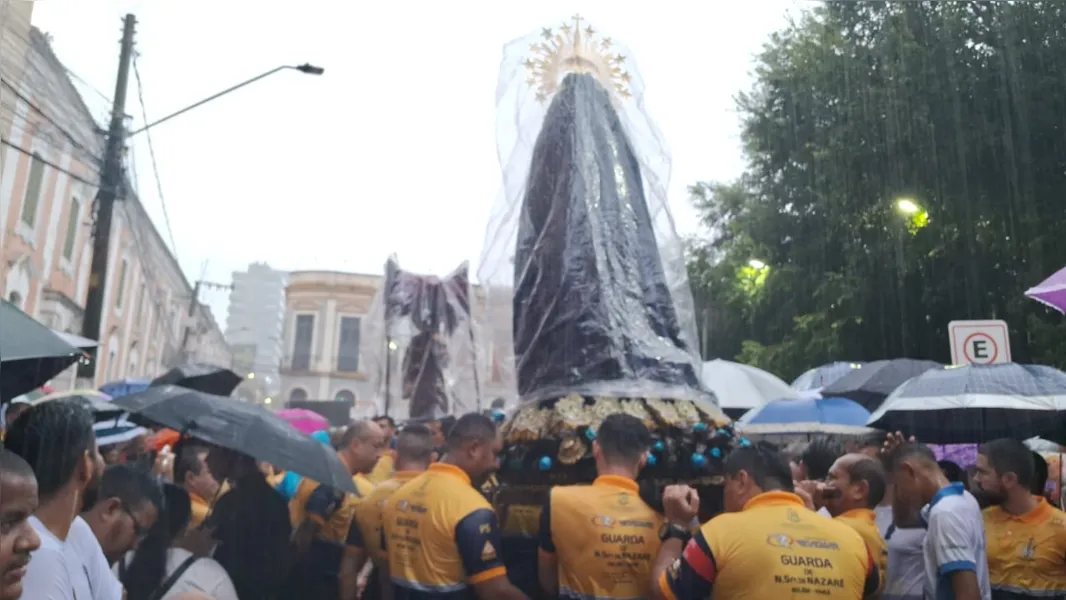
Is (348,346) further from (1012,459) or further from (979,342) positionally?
(1012,459)

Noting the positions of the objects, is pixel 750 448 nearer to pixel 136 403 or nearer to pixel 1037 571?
pixel 1037 571

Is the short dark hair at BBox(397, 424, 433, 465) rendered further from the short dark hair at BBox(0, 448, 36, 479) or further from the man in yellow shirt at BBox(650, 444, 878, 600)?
the short dark hair at BBox(0, 448, 36, 479)

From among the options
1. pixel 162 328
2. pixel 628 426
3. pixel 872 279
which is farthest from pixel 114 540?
pixel 162 328

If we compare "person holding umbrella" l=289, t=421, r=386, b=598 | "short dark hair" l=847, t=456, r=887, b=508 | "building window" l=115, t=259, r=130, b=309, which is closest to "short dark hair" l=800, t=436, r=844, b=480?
"short dark hair" l=847, t=456, r=887, b=508

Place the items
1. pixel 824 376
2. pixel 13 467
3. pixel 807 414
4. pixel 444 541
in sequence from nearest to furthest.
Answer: pixel 13 467, pixel 444 541, pixel 807 414, pixel 824 376

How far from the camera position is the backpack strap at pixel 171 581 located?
3250mm

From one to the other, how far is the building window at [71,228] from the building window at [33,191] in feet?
7.06

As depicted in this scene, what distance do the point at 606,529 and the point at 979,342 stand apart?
Result: 16.7 ft

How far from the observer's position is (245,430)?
431cm

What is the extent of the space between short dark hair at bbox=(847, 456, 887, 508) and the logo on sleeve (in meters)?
1.76

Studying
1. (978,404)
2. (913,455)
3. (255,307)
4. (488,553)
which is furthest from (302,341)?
(913,455)

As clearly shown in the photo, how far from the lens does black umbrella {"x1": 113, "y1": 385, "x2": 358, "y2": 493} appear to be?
4148 millimetres

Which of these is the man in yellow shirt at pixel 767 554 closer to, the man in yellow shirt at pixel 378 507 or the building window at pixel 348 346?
the man in yellow shirt at pixel 378 507

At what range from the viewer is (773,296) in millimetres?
18703
